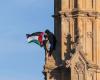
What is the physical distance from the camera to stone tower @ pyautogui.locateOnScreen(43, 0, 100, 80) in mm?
191500

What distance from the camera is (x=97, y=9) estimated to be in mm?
193125

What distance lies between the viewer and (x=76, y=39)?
191750 mm

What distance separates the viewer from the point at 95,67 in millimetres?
191625

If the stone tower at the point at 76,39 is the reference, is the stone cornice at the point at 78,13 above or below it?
above

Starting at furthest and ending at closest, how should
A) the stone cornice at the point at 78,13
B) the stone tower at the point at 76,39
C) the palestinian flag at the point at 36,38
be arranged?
the palestinian flag at the point at 36,38 → the stone cornice at the point at 78,13 → the stone tower at the point at 76,39

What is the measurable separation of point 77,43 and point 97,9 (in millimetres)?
3760

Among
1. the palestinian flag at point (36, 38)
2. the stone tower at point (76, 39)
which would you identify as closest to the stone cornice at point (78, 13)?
the stone tower at point (76, 39)

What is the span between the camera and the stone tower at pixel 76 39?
192 m

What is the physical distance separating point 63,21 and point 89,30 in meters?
2.32

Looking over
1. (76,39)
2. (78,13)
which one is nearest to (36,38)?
(76,39)

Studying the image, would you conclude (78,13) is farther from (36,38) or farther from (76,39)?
(36,38)

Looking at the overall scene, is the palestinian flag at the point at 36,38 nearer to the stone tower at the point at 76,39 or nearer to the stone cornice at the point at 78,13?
the stone tower at the point at 76,39

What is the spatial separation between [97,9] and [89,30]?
1.96 meters

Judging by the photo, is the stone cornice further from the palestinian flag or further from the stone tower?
the palestinian flag
